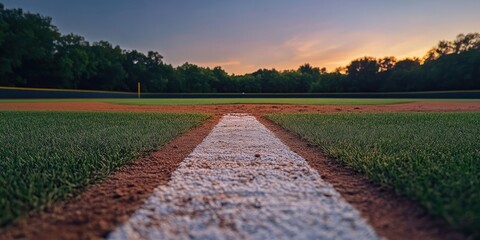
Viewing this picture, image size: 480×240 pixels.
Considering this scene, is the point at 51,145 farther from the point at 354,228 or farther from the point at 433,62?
the point at 433,62

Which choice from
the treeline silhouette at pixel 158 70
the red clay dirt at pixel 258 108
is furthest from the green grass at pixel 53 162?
the treeline silhouette at pixel 158 70

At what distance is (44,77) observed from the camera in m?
32.7

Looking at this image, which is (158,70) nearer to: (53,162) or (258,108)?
(258,108)

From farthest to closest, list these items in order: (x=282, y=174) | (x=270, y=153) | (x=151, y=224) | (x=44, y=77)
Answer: (x=44, y=77), (x=270, y=153), (x=282, y=174), (x=151, y=224)

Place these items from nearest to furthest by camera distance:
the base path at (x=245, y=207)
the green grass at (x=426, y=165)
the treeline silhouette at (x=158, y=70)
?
the base path at (x=245, y=207) < the green grass at (x=426, y=165) < the treeline silhouette at (x=158, y=70)

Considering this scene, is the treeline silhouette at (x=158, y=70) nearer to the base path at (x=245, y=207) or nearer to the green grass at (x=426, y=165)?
the base path at (x=245, y=207)

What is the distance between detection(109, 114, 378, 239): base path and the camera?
43.6 inches

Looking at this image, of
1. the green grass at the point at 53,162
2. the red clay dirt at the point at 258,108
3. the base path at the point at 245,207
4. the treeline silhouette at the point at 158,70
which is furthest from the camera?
the treeline silhouette at the point at 158,70

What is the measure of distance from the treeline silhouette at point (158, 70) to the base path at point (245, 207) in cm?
3623

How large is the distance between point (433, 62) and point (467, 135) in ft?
137

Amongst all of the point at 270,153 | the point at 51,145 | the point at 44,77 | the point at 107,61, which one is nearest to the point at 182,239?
the point at 270,153

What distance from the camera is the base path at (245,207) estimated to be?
43.6 inches

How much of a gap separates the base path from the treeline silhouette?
119ft

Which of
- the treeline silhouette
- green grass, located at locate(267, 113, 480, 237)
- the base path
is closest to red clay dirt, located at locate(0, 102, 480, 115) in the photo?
green grass, located at locate(267, 113, 480, 237)
